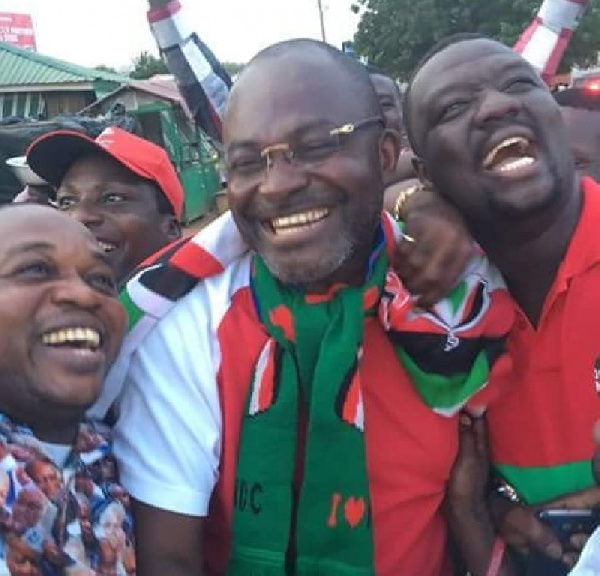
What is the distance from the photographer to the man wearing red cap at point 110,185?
2.65m

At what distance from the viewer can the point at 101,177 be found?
271cm

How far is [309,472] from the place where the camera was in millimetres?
1711

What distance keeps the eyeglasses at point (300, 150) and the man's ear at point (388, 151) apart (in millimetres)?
124

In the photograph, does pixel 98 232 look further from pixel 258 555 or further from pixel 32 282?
pixel 258 555

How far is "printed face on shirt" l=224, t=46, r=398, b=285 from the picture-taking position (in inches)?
70.5

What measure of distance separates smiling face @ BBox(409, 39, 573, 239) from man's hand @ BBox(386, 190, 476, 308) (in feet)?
0.39

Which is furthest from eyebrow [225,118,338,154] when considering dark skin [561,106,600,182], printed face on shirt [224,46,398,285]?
dark skin [561,106,600,182]

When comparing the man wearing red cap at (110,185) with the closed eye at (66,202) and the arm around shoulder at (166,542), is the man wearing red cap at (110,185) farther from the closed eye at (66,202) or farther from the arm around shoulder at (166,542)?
the arm around shoulder at (166,542)

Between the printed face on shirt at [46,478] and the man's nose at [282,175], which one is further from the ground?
the man's nose at [282,175]

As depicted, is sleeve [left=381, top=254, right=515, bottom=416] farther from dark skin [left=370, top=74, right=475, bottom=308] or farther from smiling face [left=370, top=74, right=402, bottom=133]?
smiling face [left=370, top=74, right=402, bottom=133]

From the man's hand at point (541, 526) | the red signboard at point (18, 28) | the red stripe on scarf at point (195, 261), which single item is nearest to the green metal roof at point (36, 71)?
the red stripe on scarf at point (195, 261)

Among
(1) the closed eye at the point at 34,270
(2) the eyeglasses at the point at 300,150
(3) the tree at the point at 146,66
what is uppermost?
(2) the eyeglasses at the point at 300,150

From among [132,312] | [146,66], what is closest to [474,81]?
[132,312]

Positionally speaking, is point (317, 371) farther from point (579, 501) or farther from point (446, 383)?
point (579, 501)
